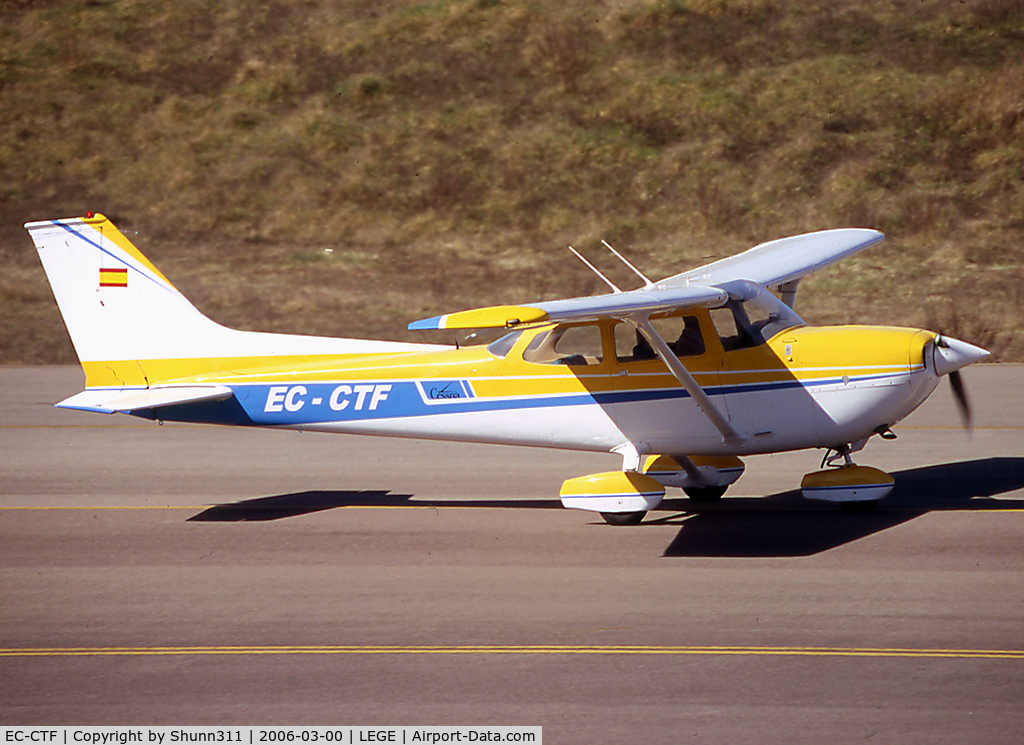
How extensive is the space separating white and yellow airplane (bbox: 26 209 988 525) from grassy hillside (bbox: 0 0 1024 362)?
555 inches

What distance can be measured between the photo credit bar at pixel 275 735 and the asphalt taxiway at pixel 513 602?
0.45ft

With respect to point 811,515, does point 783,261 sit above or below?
above

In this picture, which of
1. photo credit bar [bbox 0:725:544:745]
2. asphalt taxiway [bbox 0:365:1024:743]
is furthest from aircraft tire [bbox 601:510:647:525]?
photo credit bar [bbox 0:725:544:745]

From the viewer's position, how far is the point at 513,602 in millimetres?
8172

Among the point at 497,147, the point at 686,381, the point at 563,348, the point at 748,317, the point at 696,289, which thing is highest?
the point at 497,147

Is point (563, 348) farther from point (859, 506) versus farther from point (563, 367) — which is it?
point (859, 506)

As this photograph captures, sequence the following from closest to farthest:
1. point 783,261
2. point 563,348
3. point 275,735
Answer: point 275,735, point 563,348, point 783,261

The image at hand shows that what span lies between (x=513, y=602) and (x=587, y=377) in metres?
2.92

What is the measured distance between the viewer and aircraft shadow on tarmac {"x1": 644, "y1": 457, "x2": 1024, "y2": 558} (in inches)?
370

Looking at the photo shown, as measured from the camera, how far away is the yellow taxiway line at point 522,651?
6.82 metres

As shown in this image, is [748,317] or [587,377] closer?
[748,317]

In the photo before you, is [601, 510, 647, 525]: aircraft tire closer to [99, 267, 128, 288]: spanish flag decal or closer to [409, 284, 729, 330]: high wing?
[409, 284, 729, 330]: high wing

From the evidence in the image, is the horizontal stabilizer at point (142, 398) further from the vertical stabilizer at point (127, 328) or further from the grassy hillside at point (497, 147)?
the grassy hillside at point (497, 147)

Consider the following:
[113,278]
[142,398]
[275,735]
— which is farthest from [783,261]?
[275,735]
